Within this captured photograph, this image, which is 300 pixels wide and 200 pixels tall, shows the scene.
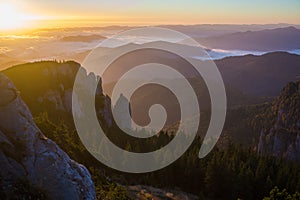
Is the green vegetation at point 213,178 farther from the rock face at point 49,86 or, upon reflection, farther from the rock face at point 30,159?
the rock face at point 30,159

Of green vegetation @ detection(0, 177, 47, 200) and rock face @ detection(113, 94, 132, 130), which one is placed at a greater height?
green vegetation @ detection(0, 177, 47, 200)

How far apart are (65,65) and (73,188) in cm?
8422

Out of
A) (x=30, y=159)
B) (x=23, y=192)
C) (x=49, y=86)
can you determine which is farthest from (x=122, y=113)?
(x=23, y=192)

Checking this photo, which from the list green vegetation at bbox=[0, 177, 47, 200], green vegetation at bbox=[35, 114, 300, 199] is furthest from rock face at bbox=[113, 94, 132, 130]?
green vegetation at bbox=[0, 177, 47, 200]

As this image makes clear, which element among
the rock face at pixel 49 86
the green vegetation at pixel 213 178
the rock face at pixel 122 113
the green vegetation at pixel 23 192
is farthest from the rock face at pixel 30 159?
the rock face at pixel 122 113

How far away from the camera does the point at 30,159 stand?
1891 centimetres

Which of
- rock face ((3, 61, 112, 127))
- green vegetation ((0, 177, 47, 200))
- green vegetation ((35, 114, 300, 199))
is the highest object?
green vegetation ((0, 177, 47, 200))

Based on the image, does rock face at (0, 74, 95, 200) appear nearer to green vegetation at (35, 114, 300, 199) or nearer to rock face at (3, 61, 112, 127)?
green vegetation at (35, 114, 300, 199)

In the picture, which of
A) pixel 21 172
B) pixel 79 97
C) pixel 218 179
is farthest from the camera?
pixel 79 97

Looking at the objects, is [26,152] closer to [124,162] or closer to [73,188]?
[73,188]

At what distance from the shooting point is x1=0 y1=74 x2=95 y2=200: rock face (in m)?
18.1

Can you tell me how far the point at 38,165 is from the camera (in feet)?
62.2

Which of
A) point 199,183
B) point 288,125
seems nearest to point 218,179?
point 199,183

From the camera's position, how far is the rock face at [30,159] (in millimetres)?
18141
